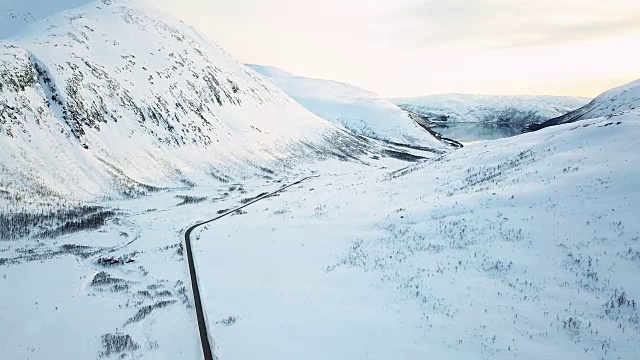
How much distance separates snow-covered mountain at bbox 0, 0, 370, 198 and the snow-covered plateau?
0.37 metres

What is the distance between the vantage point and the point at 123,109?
55.1m

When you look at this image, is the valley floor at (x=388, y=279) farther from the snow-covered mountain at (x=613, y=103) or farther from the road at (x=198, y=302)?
the snow-covered mountain at (x=613, y=103)

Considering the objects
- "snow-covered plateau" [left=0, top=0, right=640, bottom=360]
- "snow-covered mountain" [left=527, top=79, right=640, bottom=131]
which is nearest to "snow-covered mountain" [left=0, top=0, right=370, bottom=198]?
"snow-covered plateau" [left=0, top=0, right=640, bottom=360]

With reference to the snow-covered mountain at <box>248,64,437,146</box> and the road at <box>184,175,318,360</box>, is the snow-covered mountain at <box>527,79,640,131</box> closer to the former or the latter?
the snow-covered mountain at <box>248,64,437,146</box>

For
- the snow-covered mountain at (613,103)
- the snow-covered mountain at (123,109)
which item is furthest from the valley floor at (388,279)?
the snow-covered mountain at (613,103)

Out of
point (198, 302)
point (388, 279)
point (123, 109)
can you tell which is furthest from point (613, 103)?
point (198, 302)

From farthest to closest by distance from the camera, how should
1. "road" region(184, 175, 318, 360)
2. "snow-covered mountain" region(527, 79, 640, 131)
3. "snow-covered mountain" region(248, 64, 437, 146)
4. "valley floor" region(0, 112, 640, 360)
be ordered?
"snow-covered mountain" region(248, 64, 437, 146) < "snow-covered mountain" region(527, 79, 640, 131) < "road" region(184, 175, 318, 360) < "valley floor" region(0, 112, 640, 360)

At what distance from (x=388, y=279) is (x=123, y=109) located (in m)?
51.8

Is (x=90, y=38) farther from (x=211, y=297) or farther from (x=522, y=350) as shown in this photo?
(x=522, y=350)

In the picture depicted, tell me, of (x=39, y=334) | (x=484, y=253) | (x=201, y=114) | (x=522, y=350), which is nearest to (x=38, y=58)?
(x=201, y=114)

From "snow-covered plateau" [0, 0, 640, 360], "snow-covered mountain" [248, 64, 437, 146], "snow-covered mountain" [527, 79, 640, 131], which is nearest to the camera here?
"snow-covered plateau" [0, 0, 640, 360]

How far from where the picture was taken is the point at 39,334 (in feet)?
43.3

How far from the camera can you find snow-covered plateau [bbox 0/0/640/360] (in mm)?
11828

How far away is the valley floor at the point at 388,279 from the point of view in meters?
11.5
